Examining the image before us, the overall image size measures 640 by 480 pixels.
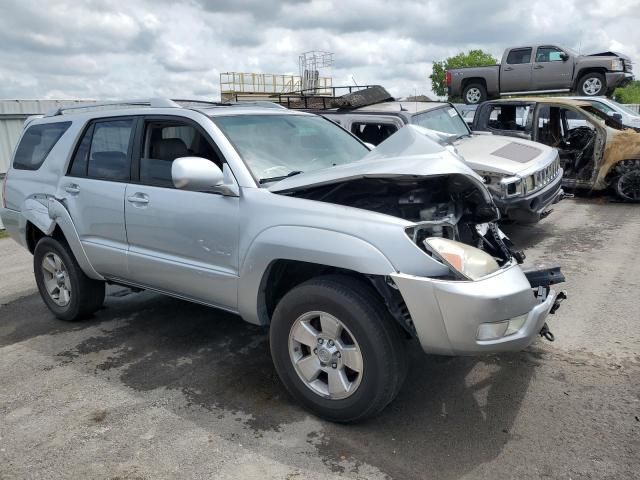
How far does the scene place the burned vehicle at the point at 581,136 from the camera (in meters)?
9.19

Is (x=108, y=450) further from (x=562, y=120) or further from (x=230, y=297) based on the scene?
(x=562, y=120)

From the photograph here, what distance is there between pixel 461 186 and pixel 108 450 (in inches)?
100

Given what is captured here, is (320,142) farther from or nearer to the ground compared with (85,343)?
farther from the ground

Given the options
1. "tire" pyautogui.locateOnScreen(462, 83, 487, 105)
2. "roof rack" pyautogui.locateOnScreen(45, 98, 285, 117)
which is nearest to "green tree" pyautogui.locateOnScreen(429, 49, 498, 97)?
"tire" pyautogui.locateOnScreen(462, 83, 487, 105)

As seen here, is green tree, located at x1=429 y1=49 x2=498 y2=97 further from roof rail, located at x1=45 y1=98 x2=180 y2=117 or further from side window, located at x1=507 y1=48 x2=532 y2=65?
roof rail, located at x1=45 y1=98 x2=180 y2=117

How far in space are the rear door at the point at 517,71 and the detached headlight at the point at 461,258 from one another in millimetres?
15171

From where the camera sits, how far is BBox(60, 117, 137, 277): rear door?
4062 millimetres

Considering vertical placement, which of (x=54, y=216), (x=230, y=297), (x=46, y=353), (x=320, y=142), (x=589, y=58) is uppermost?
(x=589, y=58)

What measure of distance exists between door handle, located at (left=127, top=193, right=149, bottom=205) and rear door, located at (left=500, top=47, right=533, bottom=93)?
1514 centimetres

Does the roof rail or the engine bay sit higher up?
the roof rail

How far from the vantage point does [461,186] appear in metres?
3.32

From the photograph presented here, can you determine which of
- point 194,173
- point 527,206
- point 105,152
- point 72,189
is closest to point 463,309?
point 194,173

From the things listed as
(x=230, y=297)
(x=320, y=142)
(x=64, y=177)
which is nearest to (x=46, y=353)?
(x=64, y=177)

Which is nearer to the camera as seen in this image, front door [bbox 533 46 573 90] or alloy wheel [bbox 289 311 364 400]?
alloy wheel [bbox 289 311 364 400]
